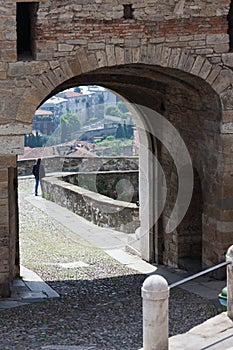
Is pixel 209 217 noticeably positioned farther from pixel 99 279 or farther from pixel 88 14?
pixel 88 14

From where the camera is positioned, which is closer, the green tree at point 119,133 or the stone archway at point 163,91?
the stone archway at point 163,91

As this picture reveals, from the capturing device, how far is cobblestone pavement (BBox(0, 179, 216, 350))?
8812mm

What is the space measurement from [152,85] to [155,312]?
7046mm

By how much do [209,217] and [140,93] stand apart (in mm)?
3178

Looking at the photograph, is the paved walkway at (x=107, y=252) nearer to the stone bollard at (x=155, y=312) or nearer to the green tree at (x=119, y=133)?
the stone bollard at (x=155, y=312)

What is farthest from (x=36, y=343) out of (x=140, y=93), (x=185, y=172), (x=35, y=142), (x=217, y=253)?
(x=35, y=142)

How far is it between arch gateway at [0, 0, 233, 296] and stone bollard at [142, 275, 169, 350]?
4.04 m

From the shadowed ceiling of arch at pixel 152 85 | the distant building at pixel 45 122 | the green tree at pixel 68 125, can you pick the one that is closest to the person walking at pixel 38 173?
the green tree at pixel 68 125

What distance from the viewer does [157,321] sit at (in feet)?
22.4

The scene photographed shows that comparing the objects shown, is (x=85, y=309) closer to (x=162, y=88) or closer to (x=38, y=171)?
(x=162, y=88)

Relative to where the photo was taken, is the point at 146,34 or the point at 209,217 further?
the point at 209,217

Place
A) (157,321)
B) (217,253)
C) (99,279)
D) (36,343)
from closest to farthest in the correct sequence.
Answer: (157,321)
(36,343)
(217,253)
(99,279)

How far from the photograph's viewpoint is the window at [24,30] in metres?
10.7

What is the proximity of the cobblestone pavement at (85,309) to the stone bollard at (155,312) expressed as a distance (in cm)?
161
